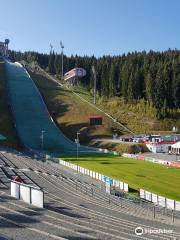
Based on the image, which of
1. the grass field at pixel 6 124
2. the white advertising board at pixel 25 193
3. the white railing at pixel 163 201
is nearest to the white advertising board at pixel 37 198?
the white advertising board at pixel 25 193

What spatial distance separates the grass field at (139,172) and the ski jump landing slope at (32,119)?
15245 mm

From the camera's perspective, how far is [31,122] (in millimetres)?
113938

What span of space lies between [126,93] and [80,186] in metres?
80.4

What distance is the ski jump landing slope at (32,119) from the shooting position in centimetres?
10000

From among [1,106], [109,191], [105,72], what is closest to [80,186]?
[109,191]

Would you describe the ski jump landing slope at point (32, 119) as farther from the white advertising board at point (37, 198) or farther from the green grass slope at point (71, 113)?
the white advertising board at point (37, 198)

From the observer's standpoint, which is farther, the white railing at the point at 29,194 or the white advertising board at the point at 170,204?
the white advertising board at the point at 170,204

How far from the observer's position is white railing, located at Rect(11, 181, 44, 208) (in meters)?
23.8

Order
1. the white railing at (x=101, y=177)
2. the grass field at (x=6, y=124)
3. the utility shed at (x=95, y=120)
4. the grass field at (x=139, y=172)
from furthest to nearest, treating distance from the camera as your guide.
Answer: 1. the utility shed at (x=95, y=120)
2. the grass field at (x=6, y=124)
3. the grass field at (x=139, y=172)
4. the white railing at (x=101, y=177)

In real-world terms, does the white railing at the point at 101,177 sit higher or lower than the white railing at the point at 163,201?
lower

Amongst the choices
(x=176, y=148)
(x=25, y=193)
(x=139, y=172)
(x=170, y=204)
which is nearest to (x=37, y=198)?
(x=25, y=193)

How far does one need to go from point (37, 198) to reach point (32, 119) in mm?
92608

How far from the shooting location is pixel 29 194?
24.5 m

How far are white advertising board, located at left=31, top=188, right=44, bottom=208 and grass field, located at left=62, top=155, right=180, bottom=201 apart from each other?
23.8 m
